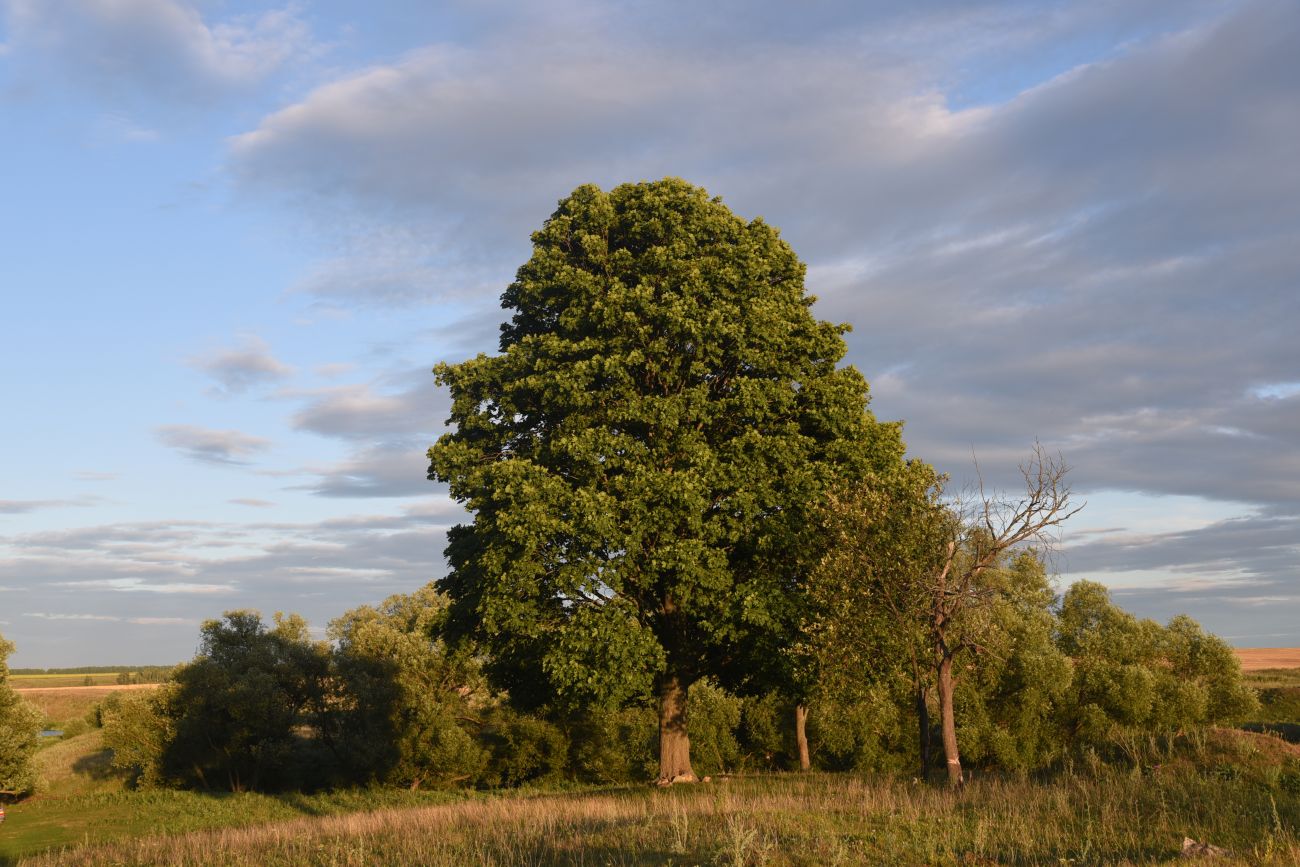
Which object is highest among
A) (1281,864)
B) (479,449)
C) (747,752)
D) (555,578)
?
(479,449)

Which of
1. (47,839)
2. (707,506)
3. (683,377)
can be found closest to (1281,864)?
(707,506)

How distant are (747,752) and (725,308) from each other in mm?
38128

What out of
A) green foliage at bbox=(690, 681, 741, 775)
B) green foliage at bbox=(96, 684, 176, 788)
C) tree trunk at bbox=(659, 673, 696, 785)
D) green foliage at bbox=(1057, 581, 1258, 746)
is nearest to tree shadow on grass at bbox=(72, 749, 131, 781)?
green foliage at bbox=(96, 684, 176, 788)

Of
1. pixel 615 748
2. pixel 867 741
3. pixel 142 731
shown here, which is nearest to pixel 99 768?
pixel 142 731

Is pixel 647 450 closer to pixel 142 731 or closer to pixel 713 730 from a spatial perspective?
pixel 713 730

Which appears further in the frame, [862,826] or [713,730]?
[713,730]

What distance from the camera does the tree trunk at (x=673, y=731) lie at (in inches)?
1351

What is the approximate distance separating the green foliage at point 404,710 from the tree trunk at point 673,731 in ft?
79.6

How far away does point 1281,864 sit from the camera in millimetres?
12805

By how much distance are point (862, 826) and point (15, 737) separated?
170 feet

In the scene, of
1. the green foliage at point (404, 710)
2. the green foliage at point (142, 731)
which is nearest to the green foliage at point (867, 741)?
the green foliage at point (404, 710)

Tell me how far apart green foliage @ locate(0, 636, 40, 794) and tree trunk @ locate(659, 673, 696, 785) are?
39.3m

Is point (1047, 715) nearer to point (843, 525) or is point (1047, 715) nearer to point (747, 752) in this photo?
point (747, 752)

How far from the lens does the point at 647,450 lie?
102 feet
